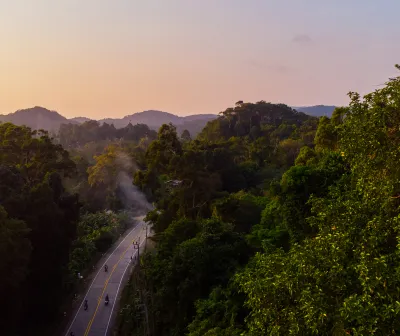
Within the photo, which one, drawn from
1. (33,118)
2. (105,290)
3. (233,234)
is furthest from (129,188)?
(33,118)

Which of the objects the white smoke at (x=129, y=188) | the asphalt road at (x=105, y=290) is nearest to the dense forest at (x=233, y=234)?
the white smoke at (x=129, y=188)

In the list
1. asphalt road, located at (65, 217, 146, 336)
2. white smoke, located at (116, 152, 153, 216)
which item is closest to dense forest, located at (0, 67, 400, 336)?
white smoke, located at (116, 152, 153, 216)

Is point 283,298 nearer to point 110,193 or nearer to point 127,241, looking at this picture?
point 127,241

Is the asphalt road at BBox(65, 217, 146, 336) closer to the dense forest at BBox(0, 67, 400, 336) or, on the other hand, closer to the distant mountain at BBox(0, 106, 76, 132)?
the dense forest at BBox(0, 67, 400, 336)

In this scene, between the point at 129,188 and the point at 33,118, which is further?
the point at 33,118

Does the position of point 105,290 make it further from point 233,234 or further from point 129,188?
point 129,188

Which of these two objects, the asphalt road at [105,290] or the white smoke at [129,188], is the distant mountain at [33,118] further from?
the asphalt road at [105,290]

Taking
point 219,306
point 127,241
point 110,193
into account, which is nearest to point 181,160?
point 219,306
